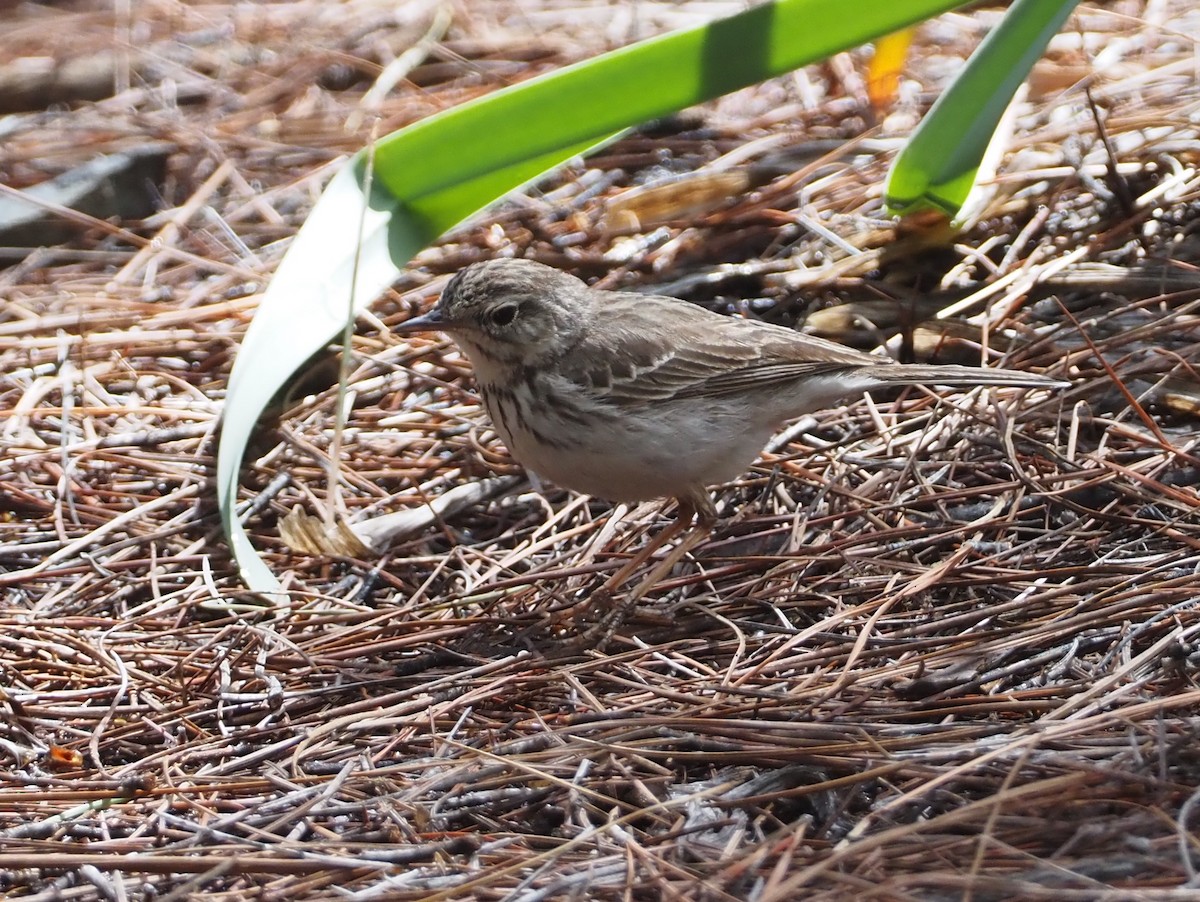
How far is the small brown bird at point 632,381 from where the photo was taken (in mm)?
4203

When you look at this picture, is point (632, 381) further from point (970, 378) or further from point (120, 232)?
point (120, 232)

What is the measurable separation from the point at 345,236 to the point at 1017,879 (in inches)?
137

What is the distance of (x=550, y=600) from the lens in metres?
4.35

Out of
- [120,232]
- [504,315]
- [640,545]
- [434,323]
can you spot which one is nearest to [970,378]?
[640,545]

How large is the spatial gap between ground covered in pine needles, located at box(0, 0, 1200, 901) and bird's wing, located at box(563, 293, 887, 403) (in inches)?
19.1

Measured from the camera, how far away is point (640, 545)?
4.76 m

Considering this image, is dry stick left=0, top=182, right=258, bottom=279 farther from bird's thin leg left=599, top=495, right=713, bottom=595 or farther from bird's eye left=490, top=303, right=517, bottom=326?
bird's thin leg left=599, top=495, right=713, bottom=595

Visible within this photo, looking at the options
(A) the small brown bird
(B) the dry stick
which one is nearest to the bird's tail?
(A) the small brown bird

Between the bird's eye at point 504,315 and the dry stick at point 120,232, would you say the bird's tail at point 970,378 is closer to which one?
the bird's eye at point 504,315

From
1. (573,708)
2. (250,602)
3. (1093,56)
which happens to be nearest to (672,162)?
(1093,56)

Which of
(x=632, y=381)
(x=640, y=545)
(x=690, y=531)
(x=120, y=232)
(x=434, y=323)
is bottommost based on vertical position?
(x=640, y=545)

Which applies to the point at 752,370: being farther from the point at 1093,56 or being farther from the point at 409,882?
the point at 1093,56

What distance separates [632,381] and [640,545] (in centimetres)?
72

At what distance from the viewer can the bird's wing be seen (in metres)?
4.36
